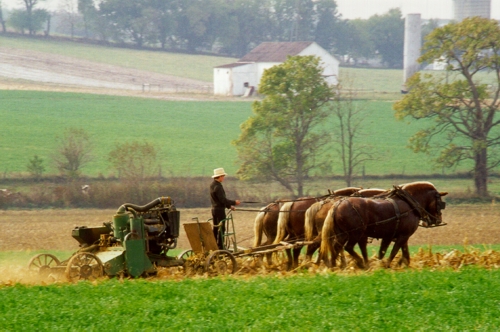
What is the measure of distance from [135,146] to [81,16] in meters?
61.7

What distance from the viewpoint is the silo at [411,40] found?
62434mm

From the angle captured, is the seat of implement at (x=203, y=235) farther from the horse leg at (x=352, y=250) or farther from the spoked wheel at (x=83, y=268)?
the horse leg at (x=352, y=250)

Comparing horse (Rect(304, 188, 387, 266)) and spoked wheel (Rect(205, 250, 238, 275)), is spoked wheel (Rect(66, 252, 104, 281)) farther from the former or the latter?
horse (Rect(304, 188, 387, 266))

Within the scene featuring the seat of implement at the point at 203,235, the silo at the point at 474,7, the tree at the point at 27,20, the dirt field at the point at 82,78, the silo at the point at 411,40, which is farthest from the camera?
the silo at the point at 474,7

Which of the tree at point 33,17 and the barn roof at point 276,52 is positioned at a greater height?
the tree at point 33,17

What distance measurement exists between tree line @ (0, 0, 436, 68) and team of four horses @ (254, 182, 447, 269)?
65.1 metres

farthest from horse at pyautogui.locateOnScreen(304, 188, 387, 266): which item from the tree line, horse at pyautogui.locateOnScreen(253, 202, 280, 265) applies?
the tree line

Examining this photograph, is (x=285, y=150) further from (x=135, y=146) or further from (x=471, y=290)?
(x=471, y=290)

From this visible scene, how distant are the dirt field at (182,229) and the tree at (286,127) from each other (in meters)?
3.91

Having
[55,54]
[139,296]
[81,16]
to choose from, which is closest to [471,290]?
[139,296]

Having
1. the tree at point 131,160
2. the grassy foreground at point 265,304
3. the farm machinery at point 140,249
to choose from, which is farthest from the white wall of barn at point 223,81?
the grassy foreground at point 265,304

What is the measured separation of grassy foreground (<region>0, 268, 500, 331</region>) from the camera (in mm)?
8844

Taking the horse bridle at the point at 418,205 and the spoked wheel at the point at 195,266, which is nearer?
the spoked wheel at the point at 195,266

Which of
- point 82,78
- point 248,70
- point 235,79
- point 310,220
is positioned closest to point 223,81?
point 235,79
